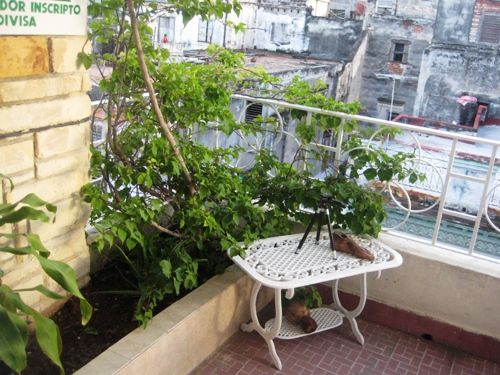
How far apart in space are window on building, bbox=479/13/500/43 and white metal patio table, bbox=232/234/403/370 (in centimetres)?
1271

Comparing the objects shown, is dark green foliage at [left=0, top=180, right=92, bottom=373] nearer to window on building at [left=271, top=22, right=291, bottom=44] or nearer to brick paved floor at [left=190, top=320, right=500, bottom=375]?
brick paved floor at [left=190, top=320, right=500, bottom=375]

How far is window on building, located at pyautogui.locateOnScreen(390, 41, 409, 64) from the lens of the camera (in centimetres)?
1566

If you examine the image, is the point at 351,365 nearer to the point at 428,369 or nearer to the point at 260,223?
the point at 428,369

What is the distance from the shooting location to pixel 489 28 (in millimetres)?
13242

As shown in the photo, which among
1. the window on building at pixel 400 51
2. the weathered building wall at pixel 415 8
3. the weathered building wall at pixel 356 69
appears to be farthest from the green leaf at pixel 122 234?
the weathered building wall at pixel 415 8

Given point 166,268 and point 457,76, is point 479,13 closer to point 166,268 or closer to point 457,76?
point 457,76

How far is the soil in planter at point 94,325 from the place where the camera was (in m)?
1.98

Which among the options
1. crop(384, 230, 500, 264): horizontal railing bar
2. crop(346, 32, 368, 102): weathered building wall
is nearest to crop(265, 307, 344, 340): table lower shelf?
crop(384, 230, 500, 264): horizontal railing bar

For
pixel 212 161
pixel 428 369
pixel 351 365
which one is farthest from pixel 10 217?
pixel 428 369

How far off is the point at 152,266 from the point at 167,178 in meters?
0.46

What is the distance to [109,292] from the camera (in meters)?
2.40

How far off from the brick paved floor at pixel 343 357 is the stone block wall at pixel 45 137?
0.87 metres

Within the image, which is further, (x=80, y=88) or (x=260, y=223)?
(x=260, y=223)

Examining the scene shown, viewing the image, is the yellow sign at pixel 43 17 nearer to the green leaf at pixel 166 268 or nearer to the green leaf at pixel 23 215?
the green leaf at pixel 23 215
